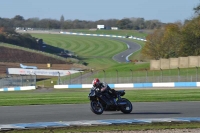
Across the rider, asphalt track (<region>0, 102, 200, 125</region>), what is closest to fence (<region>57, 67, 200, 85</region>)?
asphalt track (<region>0, 102, 200, 125</region>)

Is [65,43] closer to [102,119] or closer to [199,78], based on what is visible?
[199,78]

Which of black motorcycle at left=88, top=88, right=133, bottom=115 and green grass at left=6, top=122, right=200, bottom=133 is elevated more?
black motorcycle at left=88, top=88, right=133, bottom=115

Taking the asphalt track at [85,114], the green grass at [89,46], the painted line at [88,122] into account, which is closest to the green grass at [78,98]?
the asphalt track at [85,114]

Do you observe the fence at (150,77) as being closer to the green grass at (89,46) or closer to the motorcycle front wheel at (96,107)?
the motorcycle front wheel at (96,107)

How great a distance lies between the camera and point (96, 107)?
68.4ft

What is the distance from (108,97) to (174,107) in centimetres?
407

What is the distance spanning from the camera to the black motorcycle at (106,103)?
68.0 feet

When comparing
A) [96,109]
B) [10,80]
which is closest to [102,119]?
[96,109]

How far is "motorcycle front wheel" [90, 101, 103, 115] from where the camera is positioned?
20719 mm

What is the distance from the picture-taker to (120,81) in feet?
200

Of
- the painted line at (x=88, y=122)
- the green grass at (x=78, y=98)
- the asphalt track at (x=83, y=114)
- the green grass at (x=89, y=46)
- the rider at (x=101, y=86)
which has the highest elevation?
the green grass at (x=89, y=46)

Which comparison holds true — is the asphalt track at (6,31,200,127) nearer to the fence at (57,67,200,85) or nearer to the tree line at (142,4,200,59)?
the fence at (57,67,200,85)

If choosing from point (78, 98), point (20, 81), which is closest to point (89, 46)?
point (20, 81)

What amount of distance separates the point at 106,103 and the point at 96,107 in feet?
1.32
